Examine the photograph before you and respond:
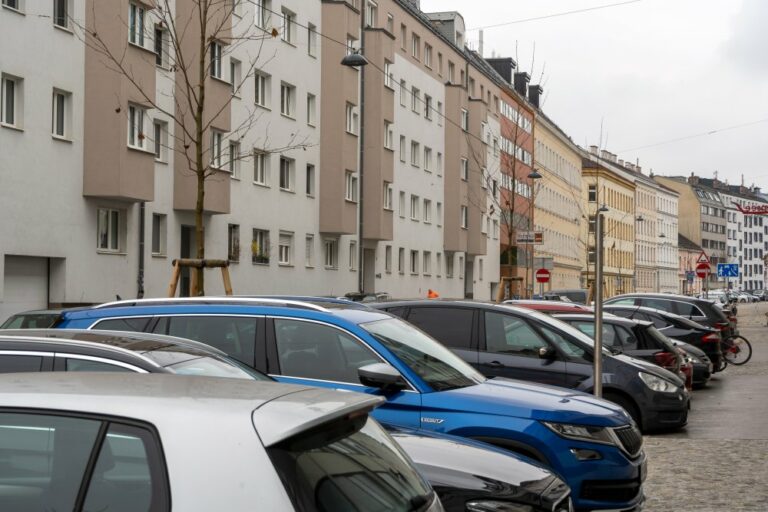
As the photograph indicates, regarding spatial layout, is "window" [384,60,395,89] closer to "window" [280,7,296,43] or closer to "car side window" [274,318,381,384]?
"window" [280,7,296,43]

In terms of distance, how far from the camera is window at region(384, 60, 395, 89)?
56744 mm

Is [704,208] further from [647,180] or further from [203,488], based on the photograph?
[203,488]

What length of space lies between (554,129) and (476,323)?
90169 mm

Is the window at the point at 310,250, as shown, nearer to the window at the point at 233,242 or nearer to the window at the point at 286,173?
the window at the point at 286,173

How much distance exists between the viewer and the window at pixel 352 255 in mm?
51094

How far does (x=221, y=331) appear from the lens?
8898mm

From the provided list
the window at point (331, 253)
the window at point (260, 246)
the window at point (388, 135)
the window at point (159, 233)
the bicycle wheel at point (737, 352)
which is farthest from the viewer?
the window at point (388, 135)

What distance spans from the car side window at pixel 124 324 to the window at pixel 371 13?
4769 cm

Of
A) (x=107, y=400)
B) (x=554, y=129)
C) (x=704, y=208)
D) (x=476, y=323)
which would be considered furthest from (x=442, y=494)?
(x=704, y=208)

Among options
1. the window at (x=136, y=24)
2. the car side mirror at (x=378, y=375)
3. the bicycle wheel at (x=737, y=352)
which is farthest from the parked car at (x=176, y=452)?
the window at (x=136, y=24)

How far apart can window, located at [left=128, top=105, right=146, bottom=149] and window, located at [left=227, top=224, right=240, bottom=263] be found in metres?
7.27

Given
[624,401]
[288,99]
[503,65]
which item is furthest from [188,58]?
[503,65]

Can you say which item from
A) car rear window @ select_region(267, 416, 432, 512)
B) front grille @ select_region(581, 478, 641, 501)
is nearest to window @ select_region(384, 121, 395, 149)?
front grille @ select_region(581, 478, 641, 501)

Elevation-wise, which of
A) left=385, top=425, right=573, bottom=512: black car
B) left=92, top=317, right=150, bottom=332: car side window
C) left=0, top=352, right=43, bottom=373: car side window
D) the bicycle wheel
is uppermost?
left=92, top=317, right=150, bottom=332: car side window
